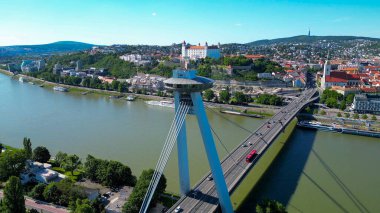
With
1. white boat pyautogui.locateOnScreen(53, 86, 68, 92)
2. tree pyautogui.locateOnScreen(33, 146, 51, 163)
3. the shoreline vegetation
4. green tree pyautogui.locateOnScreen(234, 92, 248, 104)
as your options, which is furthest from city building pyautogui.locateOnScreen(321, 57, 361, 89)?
white boat pyautogui.locateOnScreen(53, 86, 68, 92)

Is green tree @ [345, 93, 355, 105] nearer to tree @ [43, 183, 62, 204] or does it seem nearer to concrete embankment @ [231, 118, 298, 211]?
concrete embankment @ [231, 118, 298, 211]

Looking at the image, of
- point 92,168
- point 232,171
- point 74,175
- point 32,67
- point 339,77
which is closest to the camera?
point 232,171

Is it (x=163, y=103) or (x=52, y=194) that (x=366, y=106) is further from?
(x=52, y=194)

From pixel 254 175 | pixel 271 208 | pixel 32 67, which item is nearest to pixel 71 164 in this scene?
pixel 254 175

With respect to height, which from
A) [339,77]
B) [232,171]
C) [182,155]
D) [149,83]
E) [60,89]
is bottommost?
[232,171]

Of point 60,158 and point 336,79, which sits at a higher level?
point 336,79

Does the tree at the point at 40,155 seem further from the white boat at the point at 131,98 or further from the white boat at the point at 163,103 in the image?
the white boat at the point at 131,98
